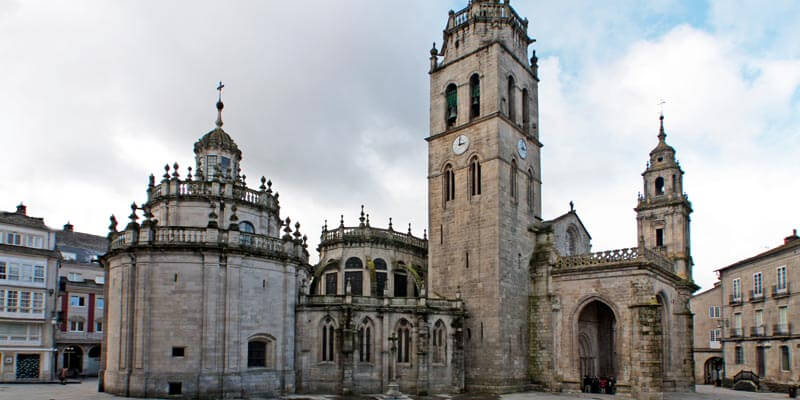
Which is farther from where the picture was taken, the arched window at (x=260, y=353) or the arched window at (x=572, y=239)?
the arched window at (x=572, y=239)

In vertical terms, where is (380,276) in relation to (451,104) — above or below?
below

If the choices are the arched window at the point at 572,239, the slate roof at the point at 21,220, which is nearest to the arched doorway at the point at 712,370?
the arched window at the point at 572,239

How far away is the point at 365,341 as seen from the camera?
33.8 m

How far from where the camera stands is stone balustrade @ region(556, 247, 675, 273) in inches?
1377

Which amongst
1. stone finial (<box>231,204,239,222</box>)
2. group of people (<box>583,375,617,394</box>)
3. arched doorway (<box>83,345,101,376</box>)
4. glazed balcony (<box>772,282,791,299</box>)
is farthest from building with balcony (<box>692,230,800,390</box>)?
arched doorway (<box>83,345,101,376</box>)

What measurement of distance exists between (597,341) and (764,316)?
13322 mm

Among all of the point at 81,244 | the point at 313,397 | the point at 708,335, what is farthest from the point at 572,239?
the point at 81,244

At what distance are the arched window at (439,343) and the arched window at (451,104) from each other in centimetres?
1341

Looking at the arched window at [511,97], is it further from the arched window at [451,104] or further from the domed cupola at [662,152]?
the domed cupola at [662,152]

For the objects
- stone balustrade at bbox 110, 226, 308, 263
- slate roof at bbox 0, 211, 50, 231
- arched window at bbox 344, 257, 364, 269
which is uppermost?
slate roof at bbox 0, 211, 50, 231

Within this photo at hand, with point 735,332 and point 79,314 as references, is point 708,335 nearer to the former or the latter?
point 735,332

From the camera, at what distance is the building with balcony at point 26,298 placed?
1586 inches

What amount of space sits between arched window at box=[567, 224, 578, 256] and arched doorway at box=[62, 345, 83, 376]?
124 ft

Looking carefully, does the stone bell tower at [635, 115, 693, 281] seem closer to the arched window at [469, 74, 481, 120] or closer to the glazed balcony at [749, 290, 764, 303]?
the glazed balcony at [749, 290, 764, 303]
